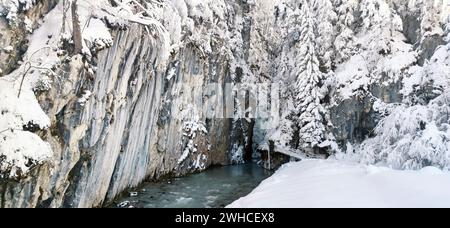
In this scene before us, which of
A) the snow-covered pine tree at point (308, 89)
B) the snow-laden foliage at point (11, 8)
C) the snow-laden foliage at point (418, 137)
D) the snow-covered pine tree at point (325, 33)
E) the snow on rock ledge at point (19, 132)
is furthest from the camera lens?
the snow-covered pine tree at point (325, 33)

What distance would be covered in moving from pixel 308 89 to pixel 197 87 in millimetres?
7042

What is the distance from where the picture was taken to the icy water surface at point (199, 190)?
1647cm

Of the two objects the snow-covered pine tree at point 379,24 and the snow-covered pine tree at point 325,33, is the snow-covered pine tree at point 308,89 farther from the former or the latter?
the snow-covered pine tree at point 379,24

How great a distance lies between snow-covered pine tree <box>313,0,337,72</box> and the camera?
2528 cm

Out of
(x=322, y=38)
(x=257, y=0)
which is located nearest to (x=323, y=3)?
(x=322, y=38)

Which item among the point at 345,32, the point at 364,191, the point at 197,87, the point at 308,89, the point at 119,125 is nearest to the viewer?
the point at 364,191

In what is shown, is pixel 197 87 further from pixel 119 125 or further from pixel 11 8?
pixel 11 8

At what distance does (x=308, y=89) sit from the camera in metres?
24.3

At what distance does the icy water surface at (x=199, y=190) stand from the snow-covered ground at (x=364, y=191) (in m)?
7.47

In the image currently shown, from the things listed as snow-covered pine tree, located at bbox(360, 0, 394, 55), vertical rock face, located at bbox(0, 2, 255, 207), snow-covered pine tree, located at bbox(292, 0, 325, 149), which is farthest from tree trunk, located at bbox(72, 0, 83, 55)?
snow-covered pine tree, located at bbox(360, 0, 394, 55)

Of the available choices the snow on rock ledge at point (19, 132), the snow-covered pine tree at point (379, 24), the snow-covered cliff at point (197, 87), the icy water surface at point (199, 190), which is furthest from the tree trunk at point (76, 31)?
the snow-covered pine tree at point (379, 24)

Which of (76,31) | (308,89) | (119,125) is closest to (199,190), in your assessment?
(119,125)

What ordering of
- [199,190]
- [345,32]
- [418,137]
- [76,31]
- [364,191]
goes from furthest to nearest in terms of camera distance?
[345,32] < [199,190] < [76,31] < [418,137] < [364,191]
